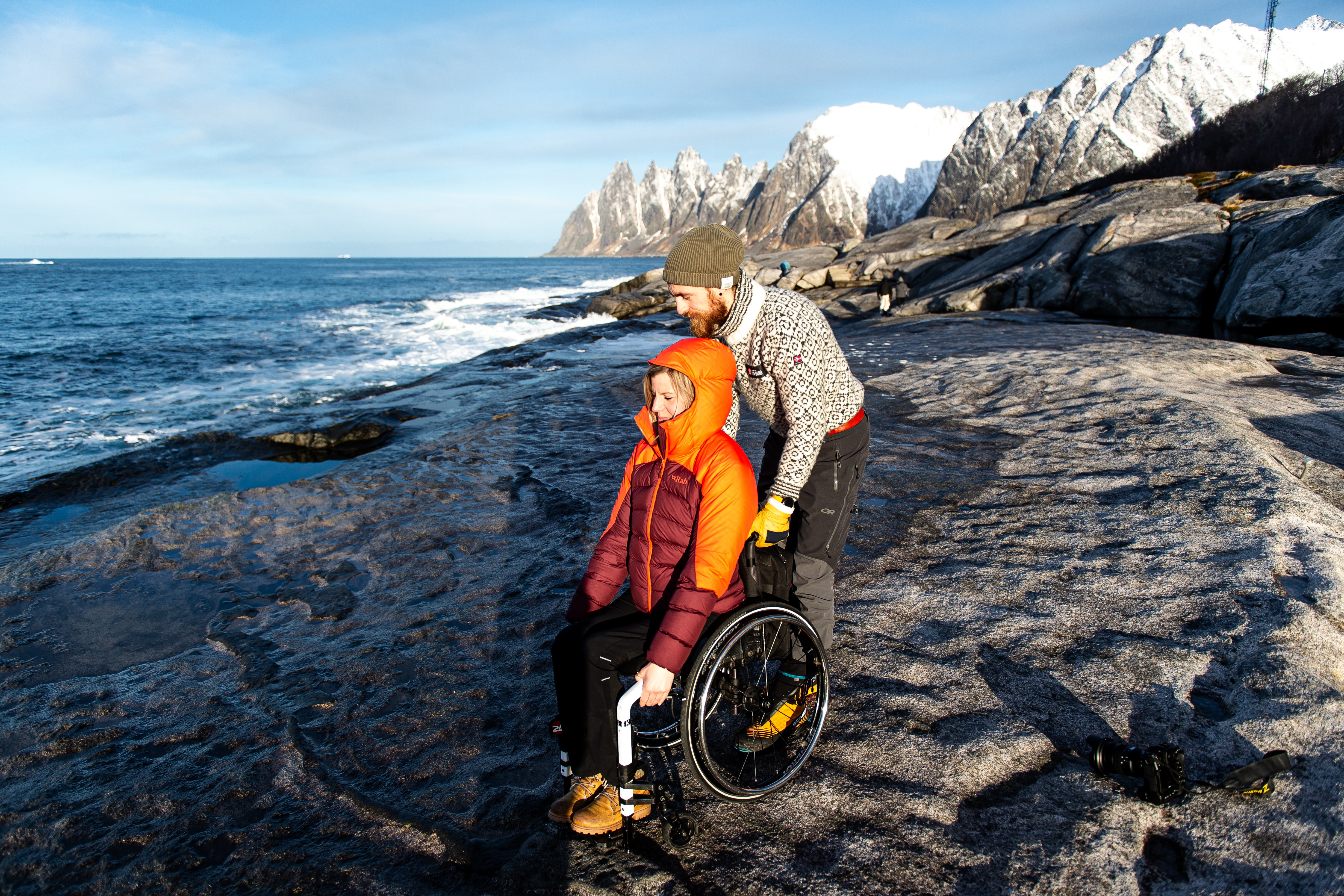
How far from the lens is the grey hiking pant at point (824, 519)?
3.14 m

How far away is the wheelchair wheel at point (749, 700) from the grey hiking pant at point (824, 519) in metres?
0.22

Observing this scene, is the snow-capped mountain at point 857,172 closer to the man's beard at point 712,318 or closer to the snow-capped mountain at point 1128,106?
the snow-capped mountain at point 1128,106

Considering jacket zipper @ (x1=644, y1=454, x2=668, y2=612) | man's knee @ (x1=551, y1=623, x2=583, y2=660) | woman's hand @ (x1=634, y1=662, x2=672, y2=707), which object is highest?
jacket zipper @ (x1=644, y1=454, x2=668, y2=612)

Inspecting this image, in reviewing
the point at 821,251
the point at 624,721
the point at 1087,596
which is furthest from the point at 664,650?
the point at 821,251

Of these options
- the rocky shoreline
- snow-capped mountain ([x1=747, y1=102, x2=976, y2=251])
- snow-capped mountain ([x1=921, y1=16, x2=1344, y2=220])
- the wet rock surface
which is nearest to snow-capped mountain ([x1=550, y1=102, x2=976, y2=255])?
snow-capped mountain ([x1=747, y1=102, x2=976, y2=251])

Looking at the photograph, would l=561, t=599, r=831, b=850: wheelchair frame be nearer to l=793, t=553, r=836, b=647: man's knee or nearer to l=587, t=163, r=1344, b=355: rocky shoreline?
l=793, t=553, r=836, b=647: man's knee

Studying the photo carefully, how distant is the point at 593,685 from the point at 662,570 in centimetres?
54

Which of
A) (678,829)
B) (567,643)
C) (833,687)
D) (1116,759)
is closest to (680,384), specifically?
(567,643)

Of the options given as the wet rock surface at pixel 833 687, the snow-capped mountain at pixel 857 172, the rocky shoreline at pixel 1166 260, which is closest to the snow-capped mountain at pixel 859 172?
the snow-capped mountain at pixel 857 172

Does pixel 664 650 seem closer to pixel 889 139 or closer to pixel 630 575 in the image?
pixel 630 575

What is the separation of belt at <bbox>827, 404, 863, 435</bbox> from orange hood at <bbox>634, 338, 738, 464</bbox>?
0.68 m

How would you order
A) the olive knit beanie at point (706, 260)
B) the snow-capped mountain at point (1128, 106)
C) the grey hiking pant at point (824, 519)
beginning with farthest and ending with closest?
the snow-capped mountain at point (1128, 106), the grey hiking pant at point (824, 519), the olive knit beanie at point (706, 260)

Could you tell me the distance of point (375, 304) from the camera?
157ft

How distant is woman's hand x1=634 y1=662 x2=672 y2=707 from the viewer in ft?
8.14
